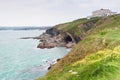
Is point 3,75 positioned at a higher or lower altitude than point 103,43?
lower

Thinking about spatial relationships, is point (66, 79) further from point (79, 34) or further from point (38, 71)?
Answer: point (79, 34)

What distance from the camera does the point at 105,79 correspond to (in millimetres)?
20094

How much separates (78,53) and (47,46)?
8028 centimetres

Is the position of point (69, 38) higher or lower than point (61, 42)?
higher

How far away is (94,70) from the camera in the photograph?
71.1 feet

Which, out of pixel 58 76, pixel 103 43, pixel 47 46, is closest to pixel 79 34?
pixel 47 46

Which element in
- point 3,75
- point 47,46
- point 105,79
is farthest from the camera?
point 47,46

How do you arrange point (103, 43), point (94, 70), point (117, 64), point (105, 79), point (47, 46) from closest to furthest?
point (105, 79), point (94, 70), point (117, 64), point (103, 43), point (47, 46)

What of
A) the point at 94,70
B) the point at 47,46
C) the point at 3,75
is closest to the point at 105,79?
the point at 94,70

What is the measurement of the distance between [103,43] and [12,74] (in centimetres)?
2466

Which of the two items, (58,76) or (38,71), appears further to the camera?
(38,71)

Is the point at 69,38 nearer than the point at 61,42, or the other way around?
the point at 61,42

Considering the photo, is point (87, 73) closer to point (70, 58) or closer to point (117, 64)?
point (117, 64)

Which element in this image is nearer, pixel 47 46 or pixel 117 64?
pixel 117 64
